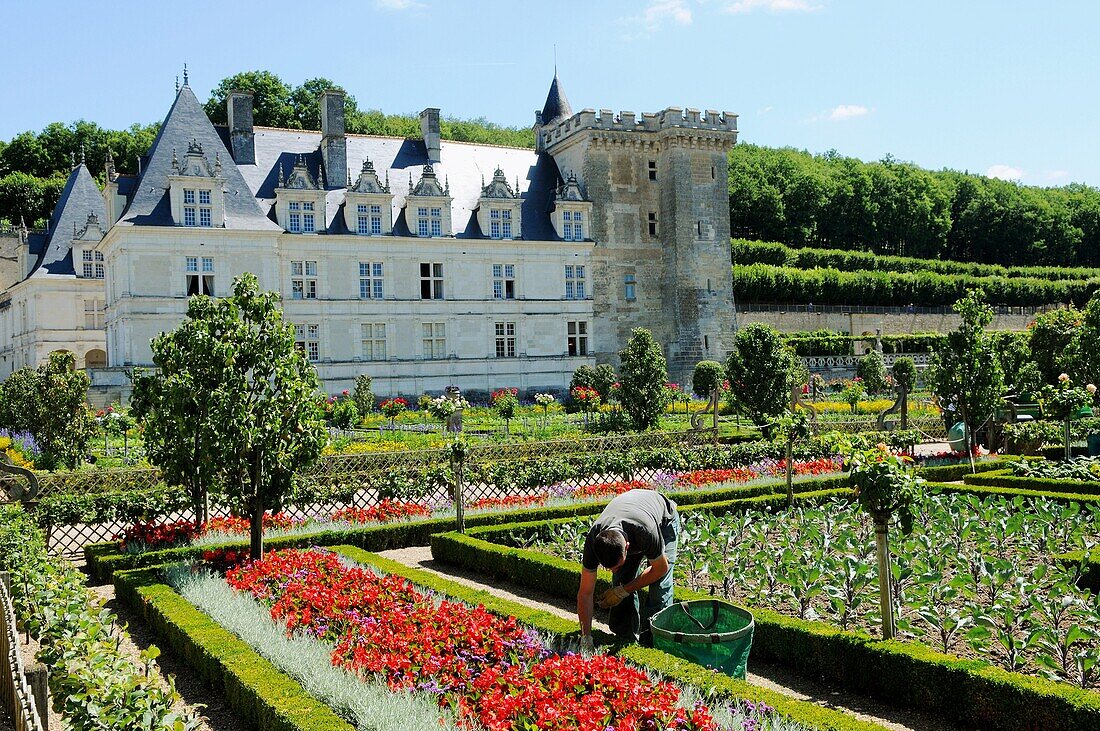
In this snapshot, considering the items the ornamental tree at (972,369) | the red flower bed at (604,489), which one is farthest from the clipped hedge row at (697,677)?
the ornamental tree at (972,369)

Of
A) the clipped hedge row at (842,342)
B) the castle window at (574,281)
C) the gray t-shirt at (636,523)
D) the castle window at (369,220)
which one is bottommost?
the gray t-shirt at (636,523)

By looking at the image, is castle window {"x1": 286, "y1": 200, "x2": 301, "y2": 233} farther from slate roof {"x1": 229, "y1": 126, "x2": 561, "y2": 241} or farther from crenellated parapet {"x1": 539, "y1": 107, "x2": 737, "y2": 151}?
crenellated parapet {"x1": 539, "y1": 107, "x2": 737, "y2": 151}

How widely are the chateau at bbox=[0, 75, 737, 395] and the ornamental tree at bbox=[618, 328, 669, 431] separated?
506 inches

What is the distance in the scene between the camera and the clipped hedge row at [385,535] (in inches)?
423

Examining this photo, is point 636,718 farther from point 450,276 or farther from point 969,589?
point 450,276

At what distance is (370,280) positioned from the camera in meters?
34.3

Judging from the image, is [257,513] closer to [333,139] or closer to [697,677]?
[697,677]

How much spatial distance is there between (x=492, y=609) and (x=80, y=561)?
666cm

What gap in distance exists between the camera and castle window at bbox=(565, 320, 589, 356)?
37.6 m

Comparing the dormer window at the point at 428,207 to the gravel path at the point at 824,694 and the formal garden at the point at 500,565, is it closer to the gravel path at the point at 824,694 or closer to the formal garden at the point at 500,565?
the formal garden at the point at 500,565

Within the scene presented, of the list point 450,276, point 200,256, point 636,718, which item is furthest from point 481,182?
point 636,718

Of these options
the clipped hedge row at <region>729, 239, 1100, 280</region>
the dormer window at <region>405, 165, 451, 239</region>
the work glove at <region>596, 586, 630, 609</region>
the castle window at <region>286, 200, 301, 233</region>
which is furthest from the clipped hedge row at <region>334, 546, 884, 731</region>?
the clipped hedge row at <region>729, 239, 1100, 280</region>

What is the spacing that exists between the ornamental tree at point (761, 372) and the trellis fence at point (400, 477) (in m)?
3.02

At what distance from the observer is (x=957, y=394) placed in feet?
57.4
